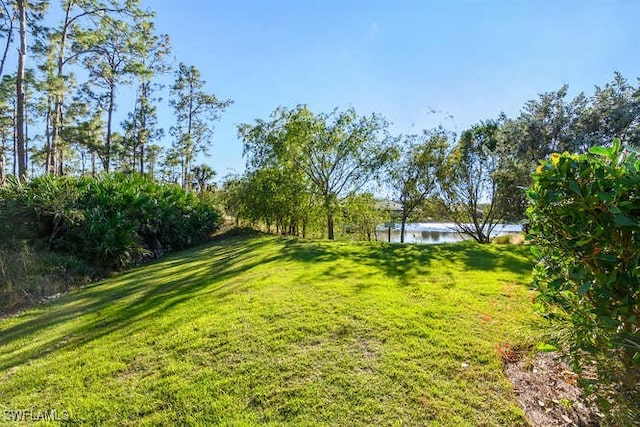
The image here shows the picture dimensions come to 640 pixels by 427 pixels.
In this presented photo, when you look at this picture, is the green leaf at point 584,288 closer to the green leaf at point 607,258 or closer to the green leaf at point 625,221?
the green leaf at point 607,258

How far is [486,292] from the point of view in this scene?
12.4 ft

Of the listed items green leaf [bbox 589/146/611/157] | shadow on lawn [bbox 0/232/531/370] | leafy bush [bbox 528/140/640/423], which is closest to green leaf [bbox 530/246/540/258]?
leafy bush [bbox 528/140/640/423]

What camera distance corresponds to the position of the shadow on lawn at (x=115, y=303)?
315cm

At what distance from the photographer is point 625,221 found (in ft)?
3.81

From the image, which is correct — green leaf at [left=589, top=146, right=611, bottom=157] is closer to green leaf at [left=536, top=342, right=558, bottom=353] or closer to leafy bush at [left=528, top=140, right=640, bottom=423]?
leafy bush at [left=528, top=140, right=640, bottom=423]

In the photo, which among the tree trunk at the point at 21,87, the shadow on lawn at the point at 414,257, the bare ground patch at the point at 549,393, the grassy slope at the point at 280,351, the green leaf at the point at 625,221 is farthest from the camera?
the tree trunk at the point at 21,87

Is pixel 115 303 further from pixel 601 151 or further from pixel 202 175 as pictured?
pixel 202 175

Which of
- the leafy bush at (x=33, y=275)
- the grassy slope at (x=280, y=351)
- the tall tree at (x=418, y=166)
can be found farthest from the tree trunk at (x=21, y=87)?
the tall tree at (x=418, y=166)

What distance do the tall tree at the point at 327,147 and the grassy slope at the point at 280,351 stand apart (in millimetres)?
6116

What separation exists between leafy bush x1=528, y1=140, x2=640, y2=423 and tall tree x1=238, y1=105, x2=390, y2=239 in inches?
352

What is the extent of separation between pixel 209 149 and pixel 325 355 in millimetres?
22371

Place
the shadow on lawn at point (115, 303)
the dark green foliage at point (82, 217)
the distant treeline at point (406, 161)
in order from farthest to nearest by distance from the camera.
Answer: the distant treeline at point (406, 161) < the dark green foliage at point (82, 217) < the shadow on lawn at point (115, 303)

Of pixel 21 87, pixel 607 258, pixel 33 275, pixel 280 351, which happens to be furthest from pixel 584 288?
pixel 21 87

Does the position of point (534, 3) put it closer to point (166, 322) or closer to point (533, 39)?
point (533, 39)
